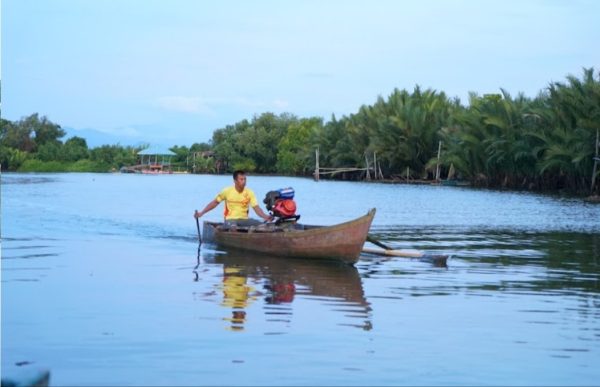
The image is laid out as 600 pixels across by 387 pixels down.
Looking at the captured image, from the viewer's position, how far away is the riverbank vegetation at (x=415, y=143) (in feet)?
145

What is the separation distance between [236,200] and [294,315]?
22.7 feet

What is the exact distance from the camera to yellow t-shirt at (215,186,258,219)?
53.4 feet

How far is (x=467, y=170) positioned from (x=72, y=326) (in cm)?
5059

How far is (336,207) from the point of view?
34.3 m

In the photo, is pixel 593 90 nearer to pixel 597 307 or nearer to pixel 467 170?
pixel 467 170

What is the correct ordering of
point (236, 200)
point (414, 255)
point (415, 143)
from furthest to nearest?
point (415, 143), point (236, 200), point (414, 255)

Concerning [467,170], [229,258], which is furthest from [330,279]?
[467,170]

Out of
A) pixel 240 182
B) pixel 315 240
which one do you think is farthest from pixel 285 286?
pixel 240 182

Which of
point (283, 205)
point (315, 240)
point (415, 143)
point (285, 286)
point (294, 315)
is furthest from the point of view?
point (415, 143)

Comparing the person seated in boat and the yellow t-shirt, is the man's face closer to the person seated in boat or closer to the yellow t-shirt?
the person seated in boat

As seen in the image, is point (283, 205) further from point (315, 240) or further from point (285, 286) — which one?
point (285, 286)

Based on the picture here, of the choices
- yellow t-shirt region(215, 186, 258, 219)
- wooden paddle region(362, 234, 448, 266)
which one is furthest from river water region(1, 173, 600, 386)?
yellow t-shirt region(215, 186, 258, 219)

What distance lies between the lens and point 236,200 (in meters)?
16.4

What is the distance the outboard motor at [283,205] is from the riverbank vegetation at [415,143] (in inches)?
1094
